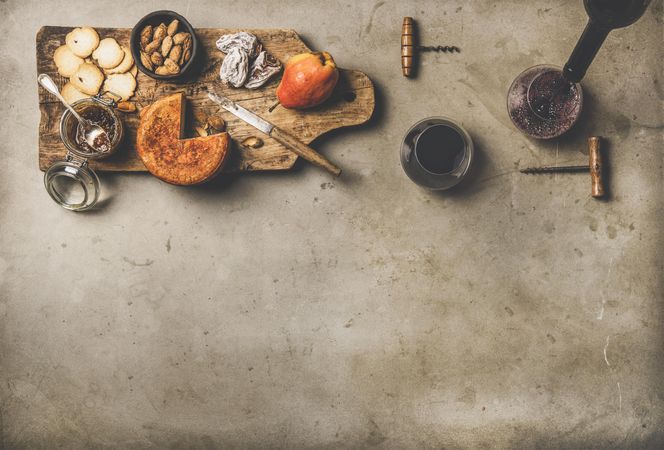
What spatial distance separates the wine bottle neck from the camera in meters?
1.31

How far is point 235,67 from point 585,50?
3.33 feet

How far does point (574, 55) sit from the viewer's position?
1.40 meters

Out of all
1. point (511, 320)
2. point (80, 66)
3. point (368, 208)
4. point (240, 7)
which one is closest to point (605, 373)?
point (511, 320)

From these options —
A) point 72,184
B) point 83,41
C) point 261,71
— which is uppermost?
point 83,41

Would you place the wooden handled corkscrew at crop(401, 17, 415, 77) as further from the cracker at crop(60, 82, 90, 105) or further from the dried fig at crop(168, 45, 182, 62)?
the cracker at crop(60, 82, 90, 105)

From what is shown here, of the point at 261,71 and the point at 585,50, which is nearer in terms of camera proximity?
the point at 585,50

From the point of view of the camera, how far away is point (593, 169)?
160 centimetres

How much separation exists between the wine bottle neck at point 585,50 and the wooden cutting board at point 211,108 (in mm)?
687

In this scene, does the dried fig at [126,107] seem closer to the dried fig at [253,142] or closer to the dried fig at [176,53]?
the dried fig at [176,53]

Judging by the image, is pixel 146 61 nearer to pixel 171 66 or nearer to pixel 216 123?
pixel 171 66

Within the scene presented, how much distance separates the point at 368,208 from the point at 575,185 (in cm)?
70

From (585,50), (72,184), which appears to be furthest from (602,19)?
(72,184)

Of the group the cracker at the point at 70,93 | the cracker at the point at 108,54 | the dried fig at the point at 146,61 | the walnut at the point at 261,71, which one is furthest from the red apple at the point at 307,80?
the cracker at the point at 70,93

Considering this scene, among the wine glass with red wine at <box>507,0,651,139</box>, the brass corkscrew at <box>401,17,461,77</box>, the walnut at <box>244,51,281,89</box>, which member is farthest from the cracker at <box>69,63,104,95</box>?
the wine glass with red wine at <box>507,0,651,139</box>
